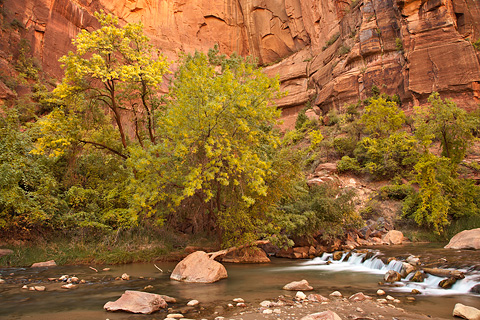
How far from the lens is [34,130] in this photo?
15508 millimetres

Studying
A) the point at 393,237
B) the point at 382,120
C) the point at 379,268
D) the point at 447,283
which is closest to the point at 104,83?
the point at 379,268

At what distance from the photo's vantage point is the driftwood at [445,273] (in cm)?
870

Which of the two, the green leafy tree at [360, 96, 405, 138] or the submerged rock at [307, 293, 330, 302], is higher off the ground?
the green leafy tree at [360, 96, 405, 138]

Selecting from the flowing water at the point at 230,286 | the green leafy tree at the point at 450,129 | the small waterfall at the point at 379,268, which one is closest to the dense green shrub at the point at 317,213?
the small waterfall at the point at 379,268

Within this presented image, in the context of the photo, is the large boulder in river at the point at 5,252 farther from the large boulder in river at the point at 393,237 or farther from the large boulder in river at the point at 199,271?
the large boulder in river at the point at 393,237

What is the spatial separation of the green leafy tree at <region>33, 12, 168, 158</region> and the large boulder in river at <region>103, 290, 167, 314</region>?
28.0ft

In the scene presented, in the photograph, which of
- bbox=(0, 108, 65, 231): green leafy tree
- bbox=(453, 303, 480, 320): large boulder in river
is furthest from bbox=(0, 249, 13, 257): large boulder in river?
bbox=(453, 303, 480, 320): large boulder in river

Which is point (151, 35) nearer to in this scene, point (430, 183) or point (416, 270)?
point (430, 183)

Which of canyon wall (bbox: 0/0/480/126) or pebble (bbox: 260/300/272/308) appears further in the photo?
canyon wall (bbox: 0/0/480/126)

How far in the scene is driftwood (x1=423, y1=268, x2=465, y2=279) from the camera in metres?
8.70

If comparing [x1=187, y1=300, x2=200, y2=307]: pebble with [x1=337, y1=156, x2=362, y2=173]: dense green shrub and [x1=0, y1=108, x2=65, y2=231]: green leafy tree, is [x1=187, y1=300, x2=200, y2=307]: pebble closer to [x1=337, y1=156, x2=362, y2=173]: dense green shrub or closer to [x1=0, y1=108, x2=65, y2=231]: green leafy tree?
[x1=0, y1=108, x2=65, y2=231]: green leafy tree

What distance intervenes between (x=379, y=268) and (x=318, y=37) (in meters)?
47.8

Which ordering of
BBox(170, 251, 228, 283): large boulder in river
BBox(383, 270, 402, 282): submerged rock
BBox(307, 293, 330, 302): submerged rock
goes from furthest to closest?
1. BBox(170, 251, 228, 283): large boulder in river
2. BBox(383, 270, 402, 282): submerged rock
3. BBox(307, 293, 330, 302): submerged rock

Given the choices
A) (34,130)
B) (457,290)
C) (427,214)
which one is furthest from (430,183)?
(34,130)
